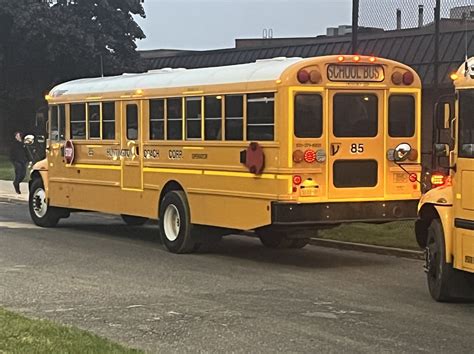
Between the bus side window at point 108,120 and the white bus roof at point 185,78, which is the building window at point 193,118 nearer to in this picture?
the white bus roof at point 185,78

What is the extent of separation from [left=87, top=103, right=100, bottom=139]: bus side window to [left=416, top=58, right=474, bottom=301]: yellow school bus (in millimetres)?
7462

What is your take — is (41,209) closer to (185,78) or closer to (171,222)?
(171,222)

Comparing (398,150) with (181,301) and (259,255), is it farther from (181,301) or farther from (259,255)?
(181,301)

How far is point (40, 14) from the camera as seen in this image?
4022 centimetres

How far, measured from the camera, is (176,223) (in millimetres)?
14273

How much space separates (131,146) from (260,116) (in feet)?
11.0

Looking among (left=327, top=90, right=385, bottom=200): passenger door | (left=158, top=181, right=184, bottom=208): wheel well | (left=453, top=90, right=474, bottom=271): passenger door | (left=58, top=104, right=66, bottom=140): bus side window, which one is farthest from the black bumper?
(left=58, top=104, right=66, bottom=140): bus side window

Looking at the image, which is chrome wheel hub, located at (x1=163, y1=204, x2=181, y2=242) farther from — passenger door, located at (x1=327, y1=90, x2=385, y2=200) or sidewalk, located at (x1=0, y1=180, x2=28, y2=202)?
sidewalk, located at (x1=0, y1=180, x2=28, y2=202)

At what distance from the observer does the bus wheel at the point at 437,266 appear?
9.74m

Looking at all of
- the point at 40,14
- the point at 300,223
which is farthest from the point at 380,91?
the point at 40,14

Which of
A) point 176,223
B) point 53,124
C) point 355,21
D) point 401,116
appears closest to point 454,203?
point 401,116

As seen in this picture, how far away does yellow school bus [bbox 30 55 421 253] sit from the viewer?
40.5 feet

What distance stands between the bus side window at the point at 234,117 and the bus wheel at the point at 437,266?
367cm

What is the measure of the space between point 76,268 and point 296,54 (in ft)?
42.2
